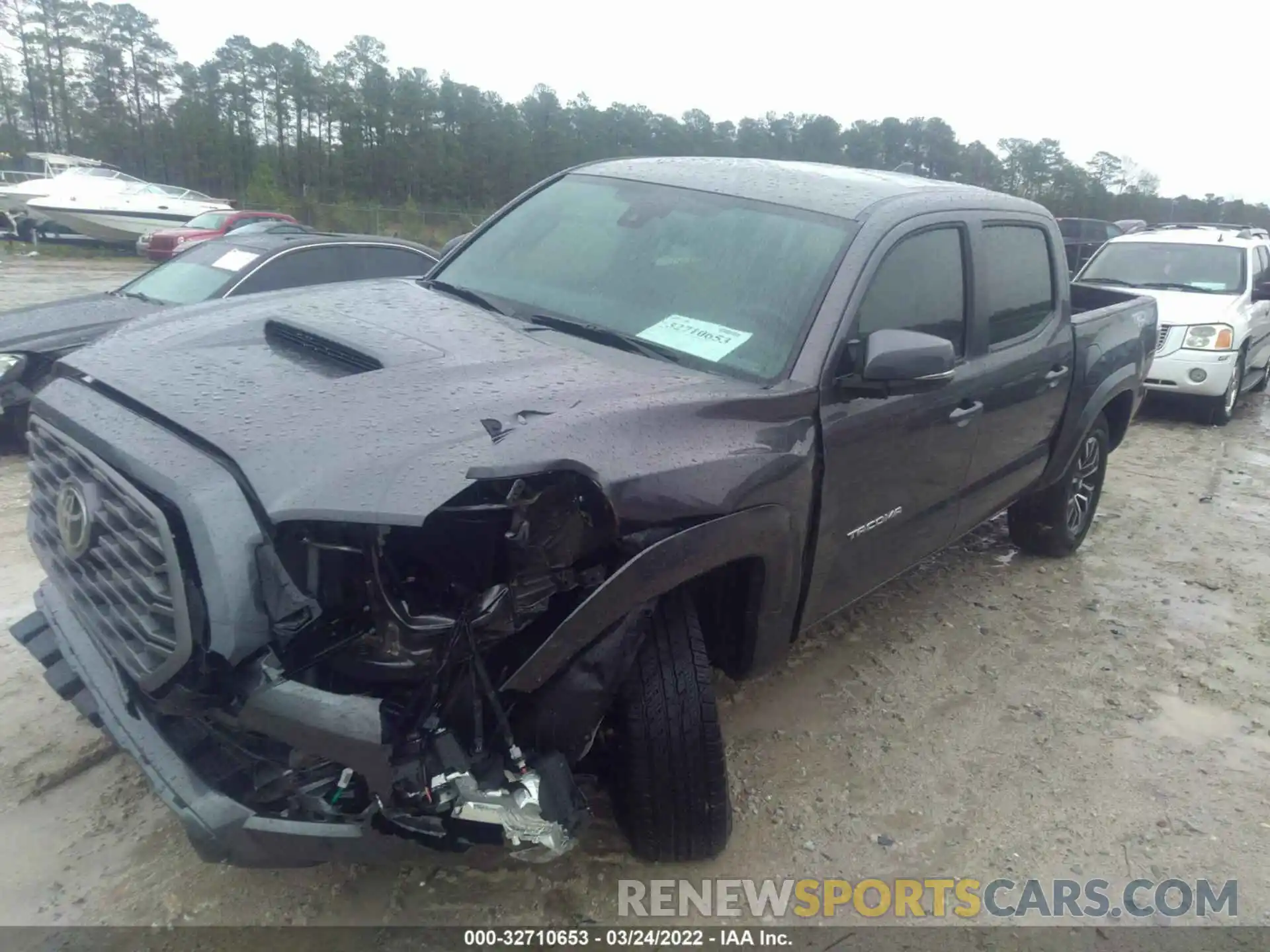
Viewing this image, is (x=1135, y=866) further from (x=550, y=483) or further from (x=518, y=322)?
(x=518, y=322)

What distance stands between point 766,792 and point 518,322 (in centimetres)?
178

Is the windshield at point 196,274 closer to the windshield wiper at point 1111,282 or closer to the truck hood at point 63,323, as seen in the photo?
the truck hood at point 63,323

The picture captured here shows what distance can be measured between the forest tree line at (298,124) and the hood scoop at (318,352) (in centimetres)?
3365

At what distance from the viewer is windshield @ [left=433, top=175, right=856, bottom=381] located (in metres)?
3.09

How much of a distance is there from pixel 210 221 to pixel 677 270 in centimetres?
1792

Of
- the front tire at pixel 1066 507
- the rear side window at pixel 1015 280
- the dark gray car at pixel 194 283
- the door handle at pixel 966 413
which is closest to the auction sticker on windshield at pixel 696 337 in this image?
the door handle at pixel 966 413

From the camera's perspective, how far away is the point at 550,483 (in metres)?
2.24

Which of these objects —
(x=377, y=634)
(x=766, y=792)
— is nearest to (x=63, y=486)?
(x=377, y=634)

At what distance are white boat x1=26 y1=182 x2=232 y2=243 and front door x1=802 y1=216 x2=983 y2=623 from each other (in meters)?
23.6

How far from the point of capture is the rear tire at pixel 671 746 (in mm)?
2615

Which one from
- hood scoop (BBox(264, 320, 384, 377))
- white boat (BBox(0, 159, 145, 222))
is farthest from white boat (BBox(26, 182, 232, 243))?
hood scoop (BBox(264, 320, 384, 377))

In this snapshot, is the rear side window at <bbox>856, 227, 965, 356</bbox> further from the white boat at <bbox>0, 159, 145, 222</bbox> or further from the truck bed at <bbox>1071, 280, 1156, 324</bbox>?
the white boat at <bbox>0, 159, 145, 222</bbox>

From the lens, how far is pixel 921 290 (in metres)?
3.55

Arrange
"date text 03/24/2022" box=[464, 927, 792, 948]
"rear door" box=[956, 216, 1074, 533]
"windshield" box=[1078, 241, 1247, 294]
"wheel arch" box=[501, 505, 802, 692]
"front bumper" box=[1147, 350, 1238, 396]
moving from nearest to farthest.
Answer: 1. "wheel arch" box=[501, 505, 802, 692]
2. "date text 03/24/2022" box=[464, 927, 792, 948]
3. "rear door" box=[956, 216, 1074, 533]
4. "front bumper" box=[1147, 350, 1238, 396]
5. "windshield" box=[1078, 241, 1247, 294]
